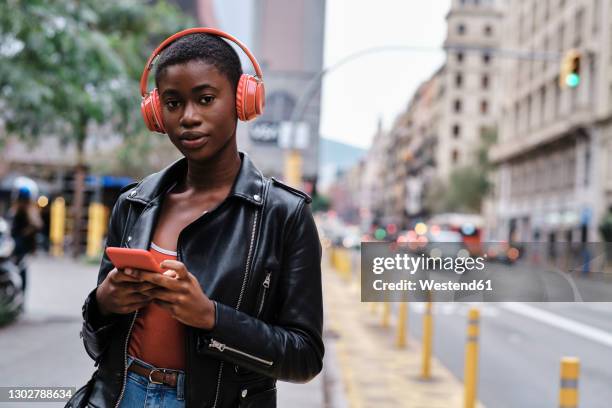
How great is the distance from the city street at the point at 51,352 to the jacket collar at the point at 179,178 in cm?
265

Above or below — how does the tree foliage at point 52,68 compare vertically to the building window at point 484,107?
below

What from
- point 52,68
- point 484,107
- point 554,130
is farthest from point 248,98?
point 484,107

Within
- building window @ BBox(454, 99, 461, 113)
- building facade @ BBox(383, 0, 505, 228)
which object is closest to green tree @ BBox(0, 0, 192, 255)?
building facade @ BBox(383, 0, 505, 228)

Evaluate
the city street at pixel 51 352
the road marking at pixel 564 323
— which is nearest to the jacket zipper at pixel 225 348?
the city street at pixel 51 352

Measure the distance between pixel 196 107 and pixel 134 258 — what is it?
1.42ft

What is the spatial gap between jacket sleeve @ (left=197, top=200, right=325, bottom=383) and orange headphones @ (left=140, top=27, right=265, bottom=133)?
28cm

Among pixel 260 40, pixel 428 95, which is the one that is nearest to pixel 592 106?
pixel 260 40

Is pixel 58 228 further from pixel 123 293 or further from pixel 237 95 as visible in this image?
pixel 123 293

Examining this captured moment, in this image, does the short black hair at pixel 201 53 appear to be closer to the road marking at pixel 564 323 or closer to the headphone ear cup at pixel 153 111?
the headphone ear cup at pixel 153 111

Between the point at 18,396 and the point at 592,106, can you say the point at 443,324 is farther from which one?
the point at 592,106

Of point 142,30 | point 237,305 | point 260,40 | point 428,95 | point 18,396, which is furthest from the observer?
point 428,95

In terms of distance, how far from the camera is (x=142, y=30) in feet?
64.7

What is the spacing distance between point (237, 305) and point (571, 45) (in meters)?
38.2

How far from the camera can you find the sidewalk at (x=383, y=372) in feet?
23.4
